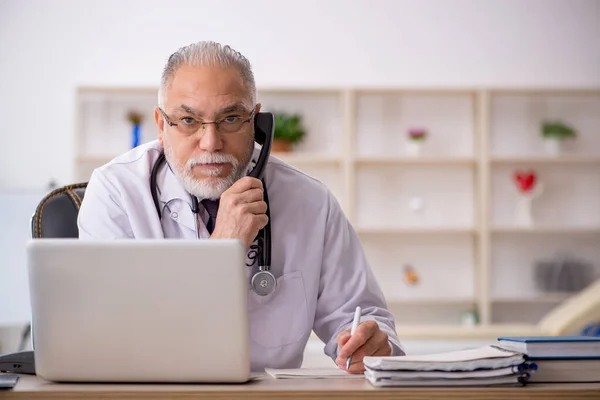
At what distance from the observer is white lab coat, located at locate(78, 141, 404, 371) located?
1817 millimetres

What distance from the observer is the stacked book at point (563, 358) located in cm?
125

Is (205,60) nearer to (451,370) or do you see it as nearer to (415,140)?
(451,370)

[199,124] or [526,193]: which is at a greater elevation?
[199,124]

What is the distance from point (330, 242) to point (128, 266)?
2.87 feet

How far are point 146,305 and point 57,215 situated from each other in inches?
31.0

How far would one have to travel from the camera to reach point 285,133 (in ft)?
17.1

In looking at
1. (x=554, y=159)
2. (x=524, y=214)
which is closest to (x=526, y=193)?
(x=524, y=214)

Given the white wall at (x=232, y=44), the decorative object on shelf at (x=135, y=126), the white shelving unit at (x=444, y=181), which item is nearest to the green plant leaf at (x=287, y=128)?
the white shelving unit at (x=444, y=181)

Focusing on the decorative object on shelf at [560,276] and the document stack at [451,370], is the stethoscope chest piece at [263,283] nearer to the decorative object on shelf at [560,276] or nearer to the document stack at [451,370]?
the document stack at [451,370]

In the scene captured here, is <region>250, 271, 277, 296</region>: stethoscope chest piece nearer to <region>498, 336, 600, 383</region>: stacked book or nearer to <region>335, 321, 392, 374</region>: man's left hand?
<region>335, 321, 392, 374</region>: man's left hand

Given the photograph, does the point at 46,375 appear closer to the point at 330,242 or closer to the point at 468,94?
the point at 330,242

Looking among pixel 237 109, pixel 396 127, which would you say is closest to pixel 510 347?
pixel 237 109

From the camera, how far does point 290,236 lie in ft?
6.32

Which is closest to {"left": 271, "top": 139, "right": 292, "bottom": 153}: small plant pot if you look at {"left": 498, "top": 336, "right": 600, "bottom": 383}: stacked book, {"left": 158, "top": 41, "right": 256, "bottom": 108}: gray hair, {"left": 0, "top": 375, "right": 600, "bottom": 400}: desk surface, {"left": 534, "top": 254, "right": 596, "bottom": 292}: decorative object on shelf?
{"left": 534, "top": 254, "right": 596, "bottom": 292}: decorative object on shelf
